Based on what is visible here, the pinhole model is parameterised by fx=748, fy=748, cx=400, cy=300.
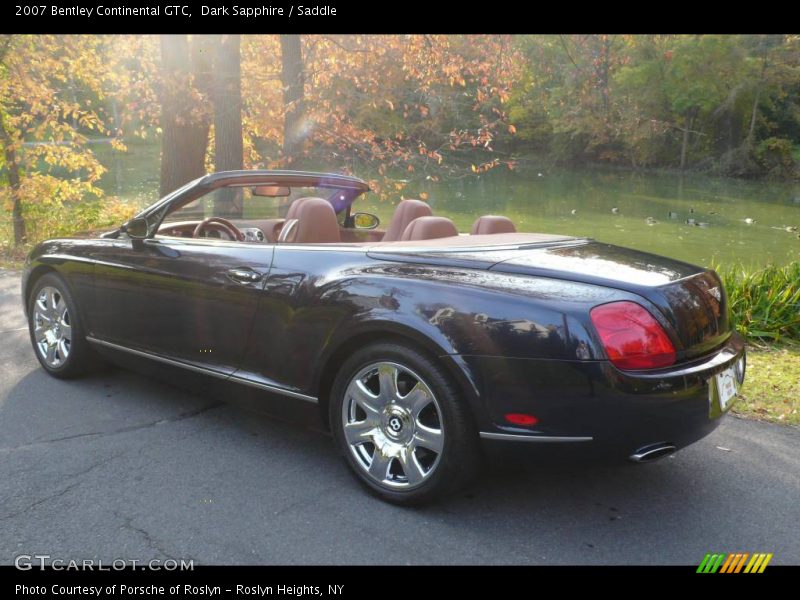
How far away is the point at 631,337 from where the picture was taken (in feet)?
9.29

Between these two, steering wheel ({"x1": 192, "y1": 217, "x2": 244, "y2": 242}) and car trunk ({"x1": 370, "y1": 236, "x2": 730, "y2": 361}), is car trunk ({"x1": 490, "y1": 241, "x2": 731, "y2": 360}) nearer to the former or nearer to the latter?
car trunk ({"x1": 370, "y1": 236, "x2": 730, "y2": 361})

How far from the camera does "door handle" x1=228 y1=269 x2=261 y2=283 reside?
371 cm

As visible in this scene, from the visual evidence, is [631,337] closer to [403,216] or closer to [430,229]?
[430,229]

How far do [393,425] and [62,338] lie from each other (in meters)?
2.77

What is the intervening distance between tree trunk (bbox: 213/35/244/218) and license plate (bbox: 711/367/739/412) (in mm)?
8933

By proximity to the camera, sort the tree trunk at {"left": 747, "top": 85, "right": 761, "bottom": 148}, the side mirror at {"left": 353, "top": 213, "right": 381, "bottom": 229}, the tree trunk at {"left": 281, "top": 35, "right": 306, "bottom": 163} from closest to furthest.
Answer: the side mirror at {"left": 353, "top": 213, "right": 381, "bottom": 229} → the tree trunk at {"left": 281, "top": 35, "right": 306, "bottom": 163} → the tree trunk at {"left": 747, "top": 85, "right": 761, "bottom": 148}

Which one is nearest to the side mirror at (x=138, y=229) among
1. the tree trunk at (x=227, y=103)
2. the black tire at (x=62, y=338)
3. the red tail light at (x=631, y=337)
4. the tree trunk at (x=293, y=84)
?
the black tire at (x=62, y=338)

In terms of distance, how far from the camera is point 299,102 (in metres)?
12.1

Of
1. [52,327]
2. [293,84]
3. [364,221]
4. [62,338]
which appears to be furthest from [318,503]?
[293,84]

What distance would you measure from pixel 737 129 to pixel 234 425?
147ft

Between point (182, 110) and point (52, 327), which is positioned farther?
point (182, 110)

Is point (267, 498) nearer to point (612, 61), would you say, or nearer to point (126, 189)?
point (612, 61)

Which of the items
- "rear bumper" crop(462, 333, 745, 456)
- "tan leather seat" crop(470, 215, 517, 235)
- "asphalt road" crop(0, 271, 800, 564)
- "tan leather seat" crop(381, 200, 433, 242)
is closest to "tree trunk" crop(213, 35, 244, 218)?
"tan leather seat" crop(381, 200, 433, 242)
